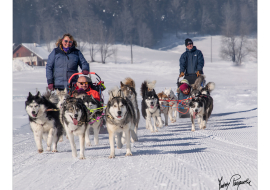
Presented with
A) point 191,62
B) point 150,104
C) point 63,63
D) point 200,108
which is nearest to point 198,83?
point 191,62

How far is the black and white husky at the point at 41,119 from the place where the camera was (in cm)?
463

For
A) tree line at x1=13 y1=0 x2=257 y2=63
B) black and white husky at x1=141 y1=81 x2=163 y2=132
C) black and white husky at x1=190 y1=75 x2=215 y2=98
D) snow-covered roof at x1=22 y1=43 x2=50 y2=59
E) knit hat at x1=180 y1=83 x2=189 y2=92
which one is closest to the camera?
black and white husky at x1=141 y1=81 x2=163 y2=132

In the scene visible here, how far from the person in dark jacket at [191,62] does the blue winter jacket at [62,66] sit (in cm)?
286

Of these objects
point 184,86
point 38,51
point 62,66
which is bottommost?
point 184,86

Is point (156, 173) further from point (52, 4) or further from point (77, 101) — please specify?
point (52, 4)

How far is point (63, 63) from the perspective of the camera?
5.71 meters

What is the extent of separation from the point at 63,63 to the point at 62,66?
0.06m

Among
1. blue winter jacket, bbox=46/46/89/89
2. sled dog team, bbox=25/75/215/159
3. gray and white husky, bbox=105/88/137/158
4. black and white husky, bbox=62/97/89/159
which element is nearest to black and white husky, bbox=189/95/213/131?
sled dog team, bbox=25/75/215/159

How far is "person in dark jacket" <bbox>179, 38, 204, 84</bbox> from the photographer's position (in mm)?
7645

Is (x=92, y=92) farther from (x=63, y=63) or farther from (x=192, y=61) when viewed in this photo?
(x=192, y=61)

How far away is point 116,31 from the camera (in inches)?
2746

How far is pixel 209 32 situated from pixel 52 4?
34.6m

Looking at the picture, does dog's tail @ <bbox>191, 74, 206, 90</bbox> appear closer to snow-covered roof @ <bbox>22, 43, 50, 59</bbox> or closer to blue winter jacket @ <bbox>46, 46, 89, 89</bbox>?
blue winter jacket @ <bbox>46, 46, 89, 89</bbox>

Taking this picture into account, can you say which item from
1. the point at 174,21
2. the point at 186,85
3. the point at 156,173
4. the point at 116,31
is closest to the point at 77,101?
the point at 156,173
